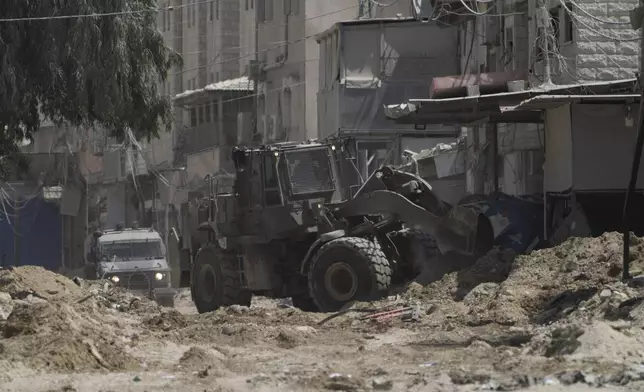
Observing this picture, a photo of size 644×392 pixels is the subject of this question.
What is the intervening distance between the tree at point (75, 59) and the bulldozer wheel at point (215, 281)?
3190 mm

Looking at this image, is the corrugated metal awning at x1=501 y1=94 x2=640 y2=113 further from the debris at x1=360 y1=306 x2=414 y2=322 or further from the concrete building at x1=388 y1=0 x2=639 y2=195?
the debris at x1=360 y1=306 x2=414 y2=322

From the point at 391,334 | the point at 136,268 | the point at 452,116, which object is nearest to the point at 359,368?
the point at 391,334

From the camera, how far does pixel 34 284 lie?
2500 centimetres

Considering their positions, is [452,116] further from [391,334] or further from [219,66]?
[219,66]

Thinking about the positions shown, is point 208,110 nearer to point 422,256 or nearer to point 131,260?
point 131,260

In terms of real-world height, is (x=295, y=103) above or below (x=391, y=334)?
above

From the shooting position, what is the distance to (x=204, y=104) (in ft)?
196

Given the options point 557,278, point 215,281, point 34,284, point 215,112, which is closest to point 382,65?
point 215,112

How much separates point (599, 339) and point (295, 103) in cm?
3911

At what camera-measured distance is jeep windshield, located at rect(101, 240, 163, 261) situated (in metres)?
40.0

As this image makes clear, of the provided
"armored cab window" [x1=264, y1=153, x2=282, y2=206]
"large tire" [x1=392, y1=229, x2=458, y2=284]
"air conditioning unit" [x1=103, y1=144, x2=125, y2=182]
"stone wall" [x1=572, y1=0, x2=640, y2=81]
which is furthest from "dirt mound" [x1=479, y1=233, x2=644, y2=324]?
"air conditioning unit" [x1=103, y1=144, x2=125, y2=182]

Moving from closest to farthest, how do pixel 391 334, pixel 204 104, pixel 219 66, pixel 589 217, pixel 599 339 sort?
pixel 599 339, pixel 391 334, pixel 589 217, pixel 204 104, pixel 219 66

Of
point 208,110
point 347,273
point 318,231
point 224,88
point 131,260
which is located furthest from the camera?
point 208,110

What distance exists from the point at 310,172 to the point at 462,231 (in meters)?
2.92
